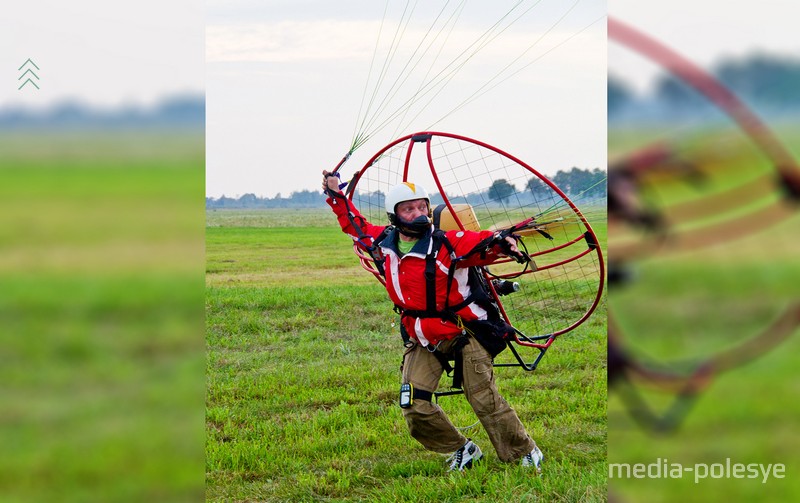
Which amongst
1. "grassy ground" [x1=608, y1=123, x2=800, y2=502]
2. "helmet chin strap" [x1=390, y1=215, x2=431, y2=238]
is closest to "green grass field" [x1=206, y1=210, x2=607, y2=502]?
"helmet chin strap" [x1=390, y1=215, x2=431, y2=238]

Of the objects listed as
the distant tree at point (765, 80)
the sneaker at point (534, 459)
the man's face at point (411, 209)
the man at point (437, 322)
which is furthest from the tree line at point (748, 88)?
the sneaker at point (534, 459)

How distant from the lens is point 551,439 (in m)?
7.46

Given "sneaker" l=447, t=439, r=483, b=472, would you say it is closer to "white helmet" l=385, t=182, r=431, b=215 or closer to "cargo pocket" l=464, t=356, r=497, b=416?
"cargo pocket" l=464, t=356, r=497, b=416

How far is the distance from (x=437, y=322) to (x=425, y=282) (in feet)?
1.24

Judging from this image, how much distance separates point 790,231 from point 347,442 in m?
6.87

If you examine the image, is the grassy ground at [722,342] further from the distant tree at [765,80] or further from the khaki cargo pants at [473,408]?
the khaki cargo pants at [473,408]

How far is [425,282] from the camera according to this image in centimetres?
614

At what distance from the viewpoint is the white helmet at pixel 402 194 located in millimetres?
6207

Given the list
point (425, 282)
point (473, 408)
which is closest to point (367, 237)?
point (425, 282)

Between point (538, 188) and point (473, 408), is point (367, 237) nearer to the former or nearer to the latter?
point (538, 188)

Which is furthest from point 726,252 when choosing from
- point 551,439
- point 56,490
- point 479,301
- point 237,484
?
point 551,439

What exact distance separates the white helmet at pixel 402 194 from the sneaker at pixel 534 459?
2345mm

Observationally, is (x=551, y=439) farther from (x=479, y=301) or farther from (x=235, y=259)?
(x=235, y=259)

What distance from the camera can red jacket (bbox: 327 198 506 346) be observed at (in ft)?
19.9
